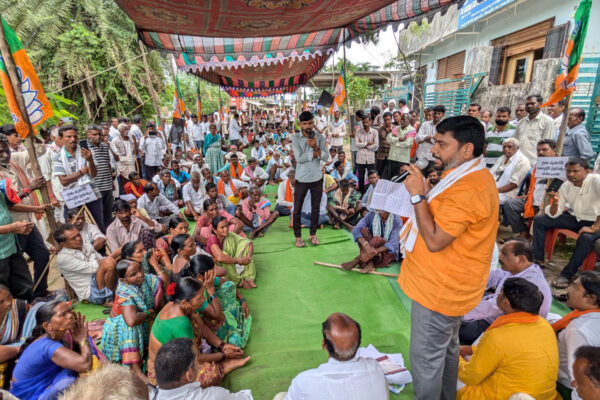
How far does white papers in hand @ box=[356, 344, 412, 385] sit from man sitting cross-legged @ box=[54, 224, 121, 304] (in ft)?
8.58

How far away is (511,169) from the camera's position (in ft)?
14.6

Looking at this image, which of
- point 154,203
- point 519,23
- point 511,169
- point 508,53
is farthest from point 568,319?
point 508,53

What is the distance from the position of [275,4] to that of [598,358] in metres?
3.12

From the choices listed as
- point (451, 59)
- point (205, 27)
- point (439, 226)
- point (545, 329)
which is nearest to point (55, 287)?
point (205, 27)

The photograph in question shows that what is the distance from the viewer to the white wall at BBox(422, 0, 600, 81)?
644 cm

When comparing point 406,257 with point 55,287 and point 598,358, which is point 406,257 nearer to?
point 598,358

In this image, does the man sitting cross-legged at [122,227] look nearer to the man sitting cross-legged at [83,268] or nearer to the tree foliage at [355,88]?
the man sitting cross-legged at [83,268]

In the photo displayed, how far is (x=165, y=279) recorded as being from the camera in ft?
10.2

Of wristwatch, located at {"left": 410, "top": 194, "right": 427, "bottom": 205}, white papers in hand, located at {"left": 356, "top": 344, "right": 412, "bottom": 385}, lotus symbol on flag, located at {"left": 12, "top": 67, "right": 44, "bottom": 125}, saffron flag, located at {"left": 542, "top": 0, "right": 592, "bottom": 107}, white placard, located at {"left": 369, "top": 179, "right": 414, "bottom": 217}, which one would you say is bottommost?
white papers in hand, located at {"left": 356, "top": 344, "right": 412, "bottom": 385}

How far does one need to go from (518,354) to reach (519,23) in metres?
10.5

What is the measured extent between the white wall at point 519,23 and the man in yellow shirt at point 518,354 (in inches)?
278

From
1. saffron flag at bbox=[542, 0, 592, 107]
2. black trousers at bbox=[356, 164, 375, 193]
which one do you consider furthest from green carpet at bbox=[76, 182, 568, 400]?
black trousers at bbox=[356, 164, 375, 193]

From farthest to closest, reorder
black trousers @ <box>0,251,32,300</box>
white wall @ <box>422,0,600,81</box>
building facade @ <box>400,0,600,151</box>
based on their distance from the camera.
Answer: white wall @ <box>422,0,600,81</box> < building facade @ <box>400,0,600,151</box> < black trousers @ <box>0,251,32,300</box>

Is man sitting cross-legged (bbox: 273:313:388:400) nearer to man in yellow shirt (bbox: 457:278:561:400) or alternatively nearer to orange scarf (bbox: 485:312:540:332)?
man in yellow shirt (bbox: 457:278:561:400)
